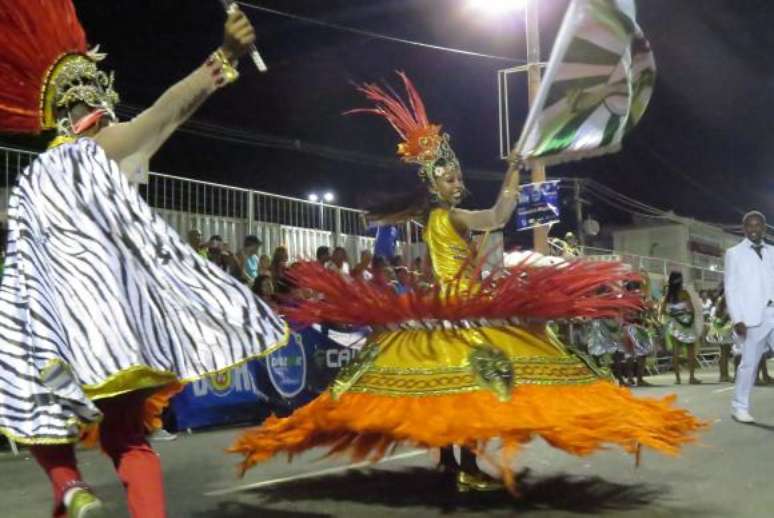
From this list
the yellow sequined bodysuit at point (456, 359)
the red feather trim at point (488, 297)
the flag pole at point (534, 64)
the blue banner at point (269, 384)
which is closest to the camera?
the yellow sequined bodysuit at point (456, 359)

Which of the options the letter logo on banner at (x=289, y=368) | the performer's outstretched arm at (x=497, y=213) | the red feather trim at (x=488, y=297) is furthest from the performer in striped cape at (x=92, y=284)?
the letter logo on banner at (x=289, y=368)

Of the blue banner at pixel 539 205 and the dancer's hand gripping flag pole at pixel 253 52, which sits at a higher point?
the blue banner at pixel 539 205

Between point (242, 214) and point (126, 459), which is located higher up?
point (242, 214)

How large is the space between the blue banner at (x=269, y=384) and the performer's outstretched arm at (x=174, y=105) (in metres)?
5.09

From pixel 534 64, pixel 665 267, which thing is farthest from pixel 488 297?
pixel 665 267

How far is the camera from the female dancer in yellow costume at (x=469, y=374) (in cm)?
379

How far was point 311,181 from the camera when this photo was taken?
3238 centimetres

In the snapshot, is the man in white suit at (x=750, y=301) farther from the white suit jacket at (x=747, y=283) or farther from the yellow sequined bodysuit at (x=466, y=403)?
the yellow sequined bodysuit at (x=466, y=403)

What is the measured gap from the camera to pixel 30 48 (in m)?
3.00

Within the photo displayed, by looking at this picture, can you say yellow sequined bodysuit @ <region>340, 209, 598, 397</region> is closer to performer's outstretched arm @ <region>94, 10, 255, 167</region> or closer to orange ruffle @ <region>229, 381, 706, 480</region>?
orange ruffle @ <region>229, 381, 706, 480</region>

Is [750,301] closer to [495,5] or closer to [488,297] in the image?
[488,297]

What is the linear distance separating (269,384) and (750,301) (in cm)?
481

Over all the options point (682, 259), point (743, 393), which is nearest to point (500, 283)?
point (743, 393)

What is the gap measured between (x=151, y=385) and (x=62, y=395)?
0.88ft
